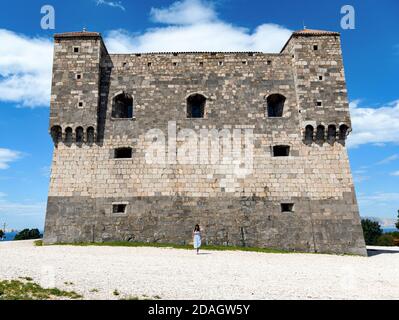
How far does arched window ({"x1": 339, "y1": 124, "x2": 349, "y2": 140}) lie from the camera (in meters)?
19.6

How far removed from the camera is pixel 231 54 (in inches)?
825

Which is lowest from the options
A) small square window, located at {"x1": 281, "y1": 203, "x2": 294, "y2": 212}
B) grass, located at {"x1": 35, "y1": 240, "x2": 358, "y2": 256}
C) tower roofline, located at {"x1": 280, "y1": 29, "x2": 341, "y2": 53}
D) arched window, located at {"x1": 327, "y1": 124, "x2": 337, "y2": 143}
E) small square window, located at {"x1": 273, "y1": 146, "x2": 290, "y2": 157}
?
grass, located at {"x1": 35, "y1": 240, "x2": 358, "y2": 256}

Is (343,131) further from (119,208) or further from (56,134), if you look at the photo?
(56,134)

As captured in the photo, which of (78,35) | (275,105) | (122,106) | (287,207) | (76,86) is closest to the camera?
(287,207)

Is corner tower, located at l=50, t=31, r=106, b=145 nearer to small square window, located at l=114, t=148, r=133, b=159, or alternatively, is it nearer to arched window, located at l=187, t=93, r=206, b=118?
small square window, located at l=114, t=148, r=133, b=159

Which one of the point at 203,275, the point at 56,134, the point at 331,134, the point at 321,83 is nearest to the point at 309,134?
the point at 331,134

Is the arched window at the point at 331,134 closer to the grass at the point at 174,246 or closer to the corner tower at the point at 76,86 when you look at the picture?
the grass at the point at 174,246

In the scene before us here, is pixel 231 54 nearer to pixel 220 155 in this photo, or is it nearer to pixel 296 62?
pixel 296 62

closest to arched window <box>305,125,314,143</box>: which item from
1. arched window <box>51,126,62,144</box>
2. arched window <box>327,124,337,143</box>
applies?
arched window <box>327,124,337,143</box>

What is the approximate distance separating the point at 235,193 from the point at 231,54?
8.68 metres

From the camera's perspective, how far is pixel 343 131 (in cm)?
1972

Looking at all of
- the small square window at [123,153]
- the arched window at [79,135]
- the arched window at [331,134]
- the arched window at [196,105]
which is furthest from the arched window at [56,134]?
the arched window at [331,134]

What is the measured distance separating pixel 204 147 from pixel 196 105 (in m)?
3.12

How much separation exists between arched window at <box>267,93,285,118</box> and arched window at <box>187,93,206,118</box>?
13.4 feet
